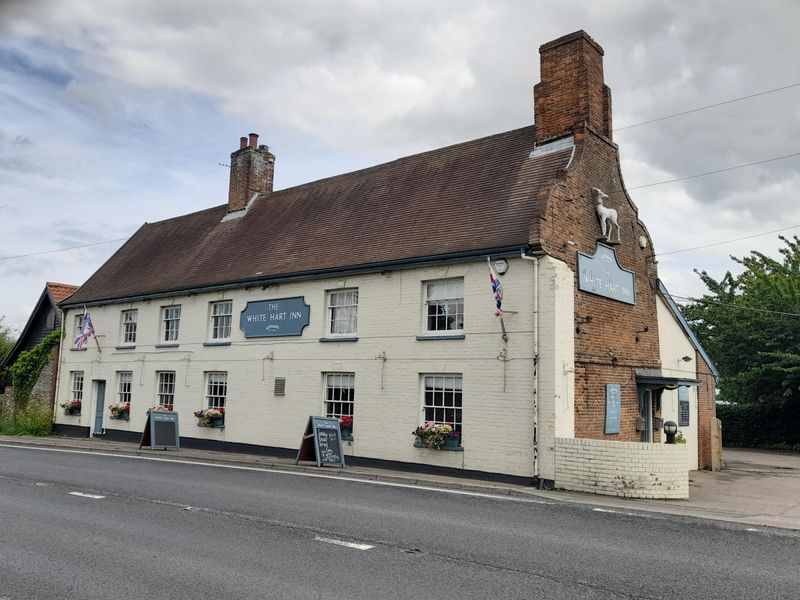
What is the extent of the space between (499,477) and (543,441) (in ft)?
4.31

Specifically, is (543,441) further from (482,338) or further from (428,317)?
(428,317)

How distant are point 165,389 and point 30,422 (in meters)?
7.51

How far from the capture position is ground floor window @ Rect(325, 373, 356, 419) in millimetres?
17453

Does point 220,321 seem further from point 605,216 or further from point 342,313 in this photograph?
point 605,216

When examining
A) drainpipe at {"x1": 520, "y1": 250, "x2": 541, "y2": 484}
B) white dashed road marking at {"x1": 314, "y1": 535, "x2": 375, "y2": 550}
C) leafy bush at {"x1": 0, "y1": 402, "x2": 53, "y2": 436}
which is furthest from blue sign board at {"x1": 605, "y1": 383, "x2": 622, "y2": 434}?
leafy bush at {"x1": 0, "y1": 402, "x2": 53, "y2": 436}

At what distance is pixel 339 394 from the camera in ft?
58.1

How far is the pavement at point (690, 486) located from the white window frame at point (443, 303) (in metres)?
3.33

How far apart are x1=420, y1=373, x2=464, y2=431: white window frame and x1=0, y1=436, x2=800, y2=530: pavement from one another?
4.43ft

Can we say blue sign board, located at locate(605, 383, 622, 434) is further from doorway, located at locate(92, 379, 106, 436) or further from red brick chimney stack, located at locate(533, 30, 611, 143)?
doorway, located at locate(92, 379, 106, 436)

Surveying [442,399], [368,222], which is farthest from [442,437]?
[368,222]

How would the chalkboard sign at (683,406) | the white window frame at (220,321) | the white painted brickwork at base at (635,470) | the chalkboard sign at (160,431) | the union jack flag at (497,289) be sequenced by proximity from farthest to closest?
the white window frame at (220,321)
the chalkboard sign at (160,431)
the chalkboard sign at (683,406)
the union jack flag at (497,289)
the white painted brickwork at base at (635,470)

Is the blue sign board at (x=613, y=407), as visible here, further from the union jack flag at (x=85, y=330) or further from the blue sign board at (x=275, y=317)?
the union jack flag at (x=85, y=330)

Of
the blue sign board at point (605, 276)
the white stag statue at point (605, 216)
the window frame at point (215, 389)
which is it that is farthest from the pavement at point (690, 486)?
the white stag statue at point (605, 216)

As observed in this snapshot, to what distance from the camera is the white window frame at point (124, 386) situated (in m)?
24.1
